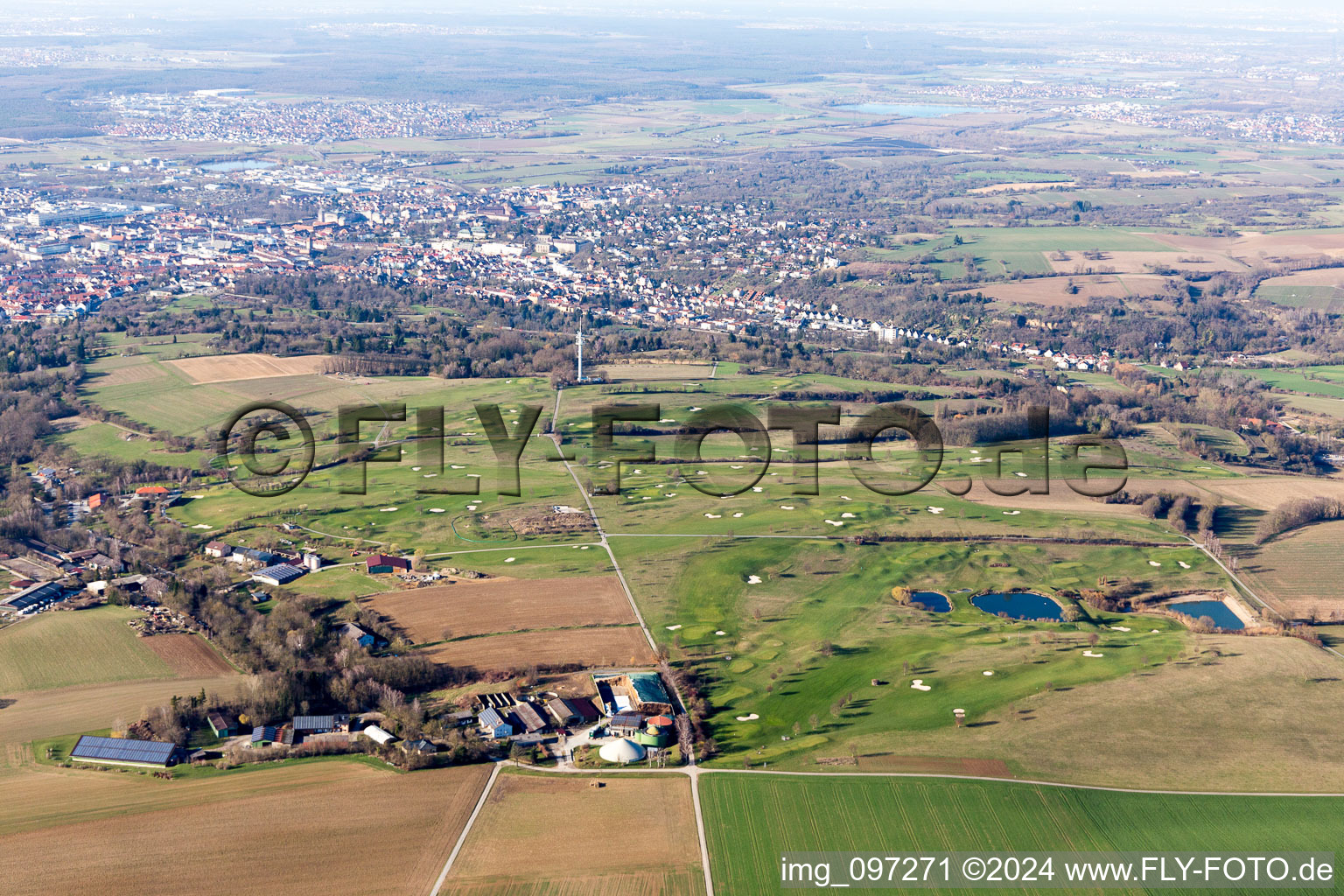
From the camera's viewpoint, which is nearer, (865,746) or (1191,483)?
(865,746)

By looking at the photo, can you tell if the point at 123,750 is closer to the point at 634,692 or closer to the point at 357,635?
the point at 357,635

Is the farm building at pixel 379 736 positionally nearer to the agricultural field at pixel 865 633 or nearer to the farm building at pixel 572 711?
the farm building at pixel 572 711

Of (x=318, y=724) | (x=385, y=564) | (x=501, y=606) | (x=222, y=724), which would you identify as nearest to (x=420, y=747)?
(x=318, y=724)

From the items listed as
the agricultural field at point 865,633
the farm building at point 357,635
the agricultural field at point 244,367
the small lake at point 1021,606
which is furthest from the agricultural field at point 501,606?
the agricultural field at point 244,367

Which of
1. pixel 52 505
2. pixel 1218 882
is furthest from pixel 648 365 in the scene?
pixel 1218 882

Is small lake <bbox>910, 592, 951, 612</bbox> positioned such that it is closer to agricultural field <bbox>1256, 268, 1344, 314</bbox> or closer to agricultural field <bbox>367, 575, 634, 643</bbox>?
agricultural field <bbox>367, 575, 634, 643</bbox>

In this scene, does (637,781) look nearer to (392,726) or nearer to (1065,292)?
(392,726)
